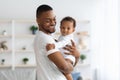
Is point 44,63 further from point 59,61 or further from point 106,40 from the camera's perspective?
point 106,40

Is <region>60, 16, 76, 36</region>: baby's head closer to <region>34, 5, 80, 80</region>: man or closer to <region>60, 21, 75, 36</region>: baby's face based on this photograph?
<region>60, 21, 75, 36</region>: baby's face

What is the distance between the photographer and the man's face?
1386 mm

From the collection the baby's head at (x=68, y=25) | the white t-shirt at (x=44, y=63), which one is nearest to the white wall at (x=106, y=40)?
the baby's head at (x=68, y=25)

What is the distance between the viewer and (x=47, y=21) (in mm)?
1386

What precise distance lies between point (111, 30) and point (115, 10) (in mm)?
387

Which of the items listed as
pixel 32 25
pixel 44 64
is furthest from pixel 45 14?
pixel 32 25

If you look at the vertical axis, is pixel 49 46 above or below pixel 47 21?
below

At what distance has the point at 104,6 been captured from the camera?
4918mm

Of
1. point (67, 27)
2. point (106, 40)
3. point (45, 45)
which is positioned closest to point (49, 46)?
point (45, 45)

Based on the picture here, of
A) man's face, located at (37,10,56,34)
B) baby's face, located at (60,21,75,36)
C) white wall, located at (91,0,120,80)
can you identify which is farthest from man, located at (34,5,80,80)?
white wall, located at (91,0,120,80)

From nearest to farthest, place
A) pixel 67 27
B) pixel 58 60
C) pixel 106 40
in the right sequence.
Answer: pixel 58 60 < pixel 67 27 < pixel 106 40

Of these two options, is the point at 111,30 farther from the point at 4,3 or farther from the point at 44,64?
the point at 44,64

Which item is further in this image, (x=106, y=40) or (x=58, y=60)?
(x=106, y=40)

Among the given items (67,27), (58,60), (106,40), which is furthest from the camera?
(106,40)
